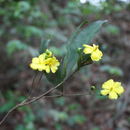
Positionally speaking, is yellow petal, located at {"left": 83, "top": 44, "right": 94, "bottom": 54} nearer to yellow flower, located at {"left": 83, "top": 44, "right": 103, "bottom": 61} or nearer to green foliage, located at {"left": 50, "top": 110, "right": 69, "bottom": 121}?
yellow flower, located at {"left": 83, "top": 44, "right": 103, "bottom": 61}

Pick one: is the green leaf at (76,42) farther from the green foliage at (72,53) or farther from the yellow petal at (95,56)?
the yellow petal at (95,56)

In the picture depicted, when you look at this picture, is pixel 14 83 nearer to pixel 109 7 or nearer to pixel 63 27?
pixel 63 27

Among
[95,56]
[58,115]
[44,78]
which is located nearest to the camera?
[95,56]

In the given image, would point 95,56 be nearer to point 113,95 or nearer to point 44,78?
point 113,95

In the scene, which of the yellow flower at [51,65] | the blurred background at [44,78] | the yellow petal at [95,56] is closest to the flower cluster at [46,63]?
the yellow flower at [51,65]

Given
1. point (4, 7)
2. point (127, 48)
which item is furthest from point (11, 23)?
point (127, 48)

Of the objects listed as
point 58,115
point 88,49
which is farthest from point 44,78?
point 88,49
